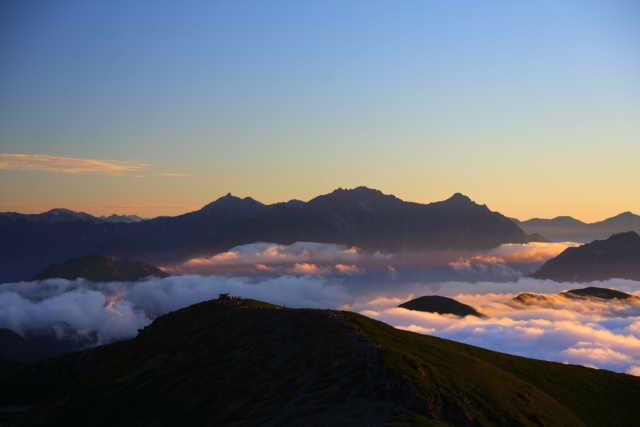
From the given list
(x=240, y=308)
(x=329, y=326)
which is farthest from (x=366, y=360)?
(x=240, y=308)

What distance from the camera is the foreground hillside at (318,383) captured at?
71.3 metres

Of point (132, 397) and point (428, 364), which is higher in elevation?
point (428, 364)

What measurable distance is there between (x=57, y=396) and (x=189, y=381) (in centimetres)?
5714

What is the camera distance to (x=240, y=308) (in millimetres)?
147125

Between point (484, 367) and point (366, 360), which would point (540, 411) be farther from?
point (366, 360)

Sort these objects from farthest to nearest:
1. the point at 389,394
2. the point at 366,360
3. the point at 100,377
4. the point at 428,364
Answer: the point at 100,377
the point at 428,364
the point at 366,360
the point at 389,394

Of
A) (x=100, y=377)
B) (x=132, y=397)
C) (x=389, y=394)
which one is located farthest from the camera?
(x=100, y=377)

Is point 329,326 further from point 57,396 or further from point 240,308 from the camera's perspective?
point 57,396

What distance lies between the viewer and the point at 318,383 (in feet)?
254

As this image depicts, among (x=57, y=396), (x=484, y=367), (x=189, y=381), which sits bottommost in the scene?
(x=57, y=396)

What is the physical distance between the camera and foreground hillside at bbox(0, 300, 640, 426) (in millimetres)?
71312

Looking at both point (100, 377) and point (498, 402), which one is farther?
point (100, 377)

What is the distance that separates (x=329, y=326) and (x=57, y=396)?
→ 3167 inches

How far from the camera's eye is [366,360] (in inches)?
3091
